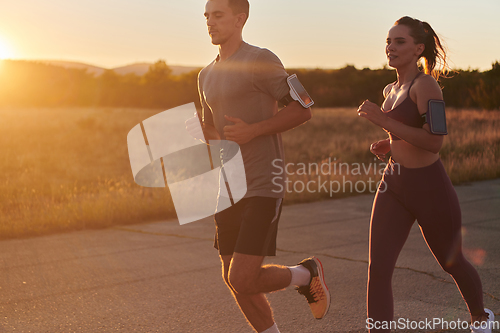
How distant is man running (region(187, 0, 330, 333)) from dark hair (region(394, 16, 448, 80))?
2.72 feet

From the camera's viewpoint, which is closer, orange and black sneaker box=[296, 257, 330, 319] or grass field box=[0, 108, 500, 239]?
orange and black sneaker box=[296, 257, 330, 319]

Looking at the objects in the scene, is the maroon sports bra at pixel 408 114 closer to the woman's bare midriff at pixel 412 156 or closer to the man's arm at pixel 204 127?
the woman's bare midriff at pixel 412 156

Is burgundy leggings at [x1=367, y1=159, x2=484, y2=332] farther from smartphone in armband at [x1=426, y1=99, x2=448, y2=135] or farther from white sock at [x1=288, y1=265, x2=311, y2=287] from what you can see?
white sock at [x1=288, y1=265, x2=311, y2=287]

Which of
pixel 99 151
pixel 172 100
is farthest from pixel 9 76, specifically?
pixel 99 151

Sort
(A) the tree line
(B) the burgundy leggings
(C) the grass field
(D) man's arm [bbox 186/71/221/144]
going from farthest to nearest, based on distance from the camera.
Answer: (A) the tree line < (C) the grass field < (D) man's arm [bbox 186/71/221/144] < (B) the burgundy leggings

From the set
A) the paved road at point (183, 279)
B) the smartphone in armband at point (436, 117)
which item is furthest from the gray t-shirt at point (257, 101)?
the paved road at point (183, 279)

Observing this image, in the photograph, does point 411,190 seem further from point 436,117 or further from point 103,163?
point 103,163

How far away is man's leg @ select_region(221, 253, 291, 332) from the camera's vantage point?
2828mm

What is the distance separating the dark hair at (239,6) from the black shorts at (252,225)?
1102mm

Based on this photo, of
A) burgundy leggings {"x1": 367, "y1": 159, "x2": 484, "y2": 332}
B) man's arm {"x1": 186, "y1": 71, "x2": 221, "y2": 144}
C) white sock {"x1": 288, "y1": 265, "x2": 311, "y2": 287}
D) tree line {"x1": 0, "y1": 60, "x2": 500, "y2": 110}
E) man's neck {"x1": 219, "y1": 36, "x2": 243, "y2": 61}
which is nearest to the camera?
burgundy leggings {"x1": 367, "y1": 159, "x2": 484, "y2": 332}

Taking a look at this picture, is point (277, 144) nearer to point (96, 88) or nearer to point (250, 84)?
point (250, 84)

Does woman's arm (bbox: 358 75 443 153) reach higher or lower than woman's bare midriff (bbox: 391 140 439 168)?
higher

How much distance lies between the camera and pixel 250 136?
2.82 m

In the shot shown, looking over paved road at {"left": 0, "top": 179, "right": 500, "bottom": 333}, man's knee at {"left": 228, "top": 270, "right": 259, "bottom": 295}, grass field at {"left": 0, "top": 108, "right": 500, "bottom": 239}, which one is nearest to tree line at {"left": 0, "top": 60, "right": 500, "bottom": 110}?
grass field at {"left": 0, "top": 108, "right": 500, "bottom": 239}
